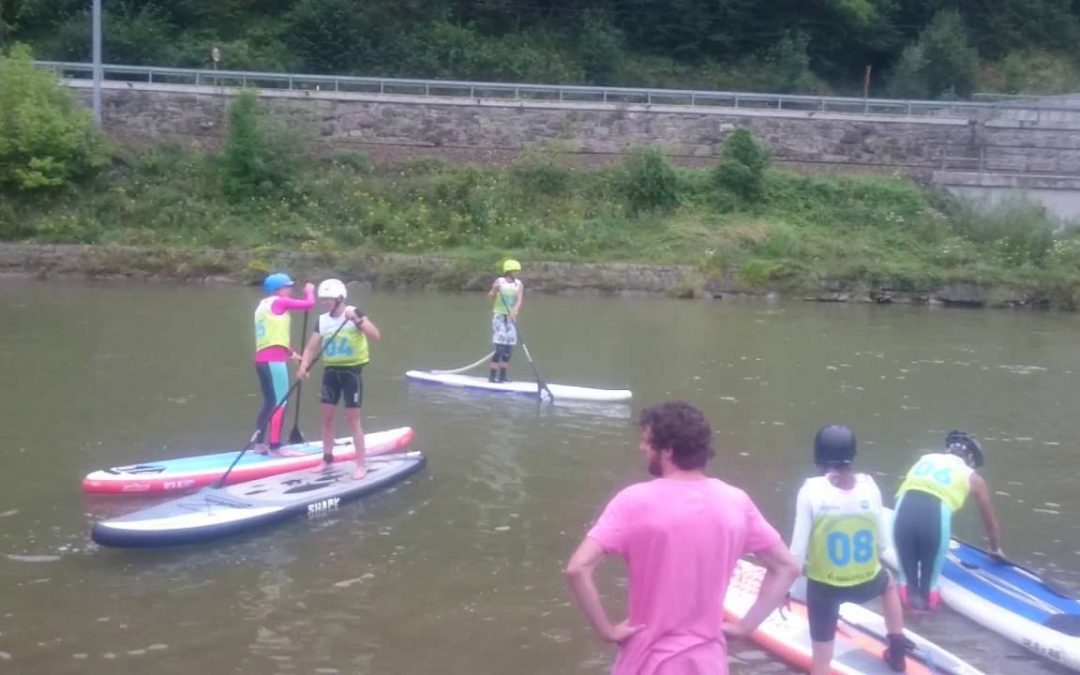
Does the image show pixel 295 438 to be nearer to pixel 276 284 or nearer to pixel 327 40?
pixel 276 284

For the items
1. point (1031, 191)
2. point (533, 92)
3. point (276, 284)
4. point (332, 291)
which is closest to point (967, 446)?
point (332, 291)

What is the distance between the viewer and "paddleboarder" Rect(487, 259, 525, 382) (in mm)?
16406

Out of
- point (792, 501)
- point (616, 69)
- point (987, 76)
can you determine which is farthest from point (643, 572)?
point (987, 76)

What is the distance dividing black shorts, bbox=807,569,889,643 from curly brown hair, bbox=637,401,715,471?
224cm

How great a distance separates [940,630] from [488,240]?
25.7 m

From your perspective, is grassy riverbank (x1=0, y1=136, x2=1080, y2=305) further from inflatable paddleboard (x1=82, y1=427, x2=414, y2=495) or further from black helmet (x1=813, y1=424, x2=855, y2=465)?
black helmet (x1=813, y1=424, x2=855, y2=465)

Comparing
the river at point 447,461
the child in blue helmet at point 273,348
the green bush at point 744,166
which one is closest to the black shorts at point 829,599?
the river at point 447,461

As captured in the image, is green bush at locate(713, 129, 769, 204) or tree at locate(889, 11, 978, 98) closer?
green bush at locate(713, 129, 769, 204)

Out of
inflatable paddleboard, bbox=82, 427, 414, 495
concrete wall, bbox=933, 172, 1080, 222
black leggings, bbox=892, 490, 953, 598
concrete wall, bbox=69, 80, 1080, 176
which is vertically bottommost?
inflatable paddleboard, bbox=82, 427, 414, 495

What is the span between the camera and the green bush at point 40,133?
33.2 metres

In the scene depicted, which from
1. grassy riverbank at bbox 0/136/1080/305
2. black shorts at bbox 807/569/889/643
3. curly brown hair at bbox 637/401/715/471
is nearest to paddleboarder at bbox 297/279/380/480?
black shorts at bbox 807/569/889/643

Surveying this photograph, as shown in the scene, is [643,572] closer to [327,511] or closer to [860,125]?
[327,511]

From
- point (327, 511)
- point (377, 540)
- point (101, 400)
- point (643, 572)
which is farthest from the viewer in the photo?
point (101, 400)

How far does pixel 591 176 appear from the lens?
3647 centimetres
